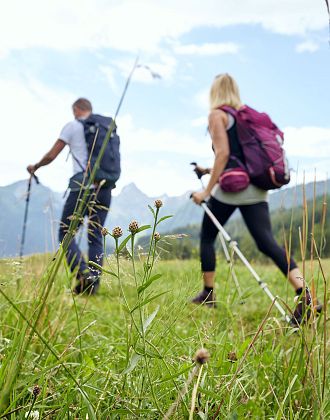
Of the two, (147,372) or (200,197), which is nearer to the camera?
(147,372)

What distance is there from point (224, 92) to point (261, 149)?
82 centimetres

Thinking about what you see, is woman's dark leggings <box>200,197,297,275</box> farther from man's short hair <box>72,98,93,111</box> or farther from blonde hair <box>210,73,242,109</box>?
man's short hair <box>72,98,93,111</box>

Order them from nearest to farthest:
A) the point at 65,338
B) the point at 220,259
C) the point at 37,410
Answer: the point at 37,410 < the point at 65,338 < the point at 220,259

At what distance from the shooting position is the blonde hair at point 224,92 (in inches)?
200

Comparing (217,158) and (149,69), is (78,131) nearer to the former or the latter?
(217,158)

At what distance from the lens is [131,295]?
4.86m

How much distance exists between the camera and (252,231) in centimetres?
479

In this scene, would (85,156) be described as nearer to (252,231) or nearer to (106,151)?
(106,151)

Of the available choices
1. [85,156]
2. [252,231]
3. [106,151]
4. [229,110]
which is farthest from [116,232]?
[106,151]

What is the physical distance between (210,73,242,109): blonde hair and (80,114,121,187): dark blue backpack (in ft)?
4.83

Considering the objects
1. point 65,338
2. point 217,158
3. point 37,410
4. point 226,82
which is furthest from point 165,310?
point 226,82

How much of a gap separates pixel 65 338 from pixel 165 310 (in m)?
1.62

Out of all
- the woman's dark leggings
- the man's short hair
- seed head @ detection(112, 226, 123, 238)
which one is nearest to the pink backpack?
the woman's dark leggings

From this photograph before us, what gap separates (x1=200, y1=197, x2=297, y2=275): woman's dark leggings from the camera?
4.59 meters
